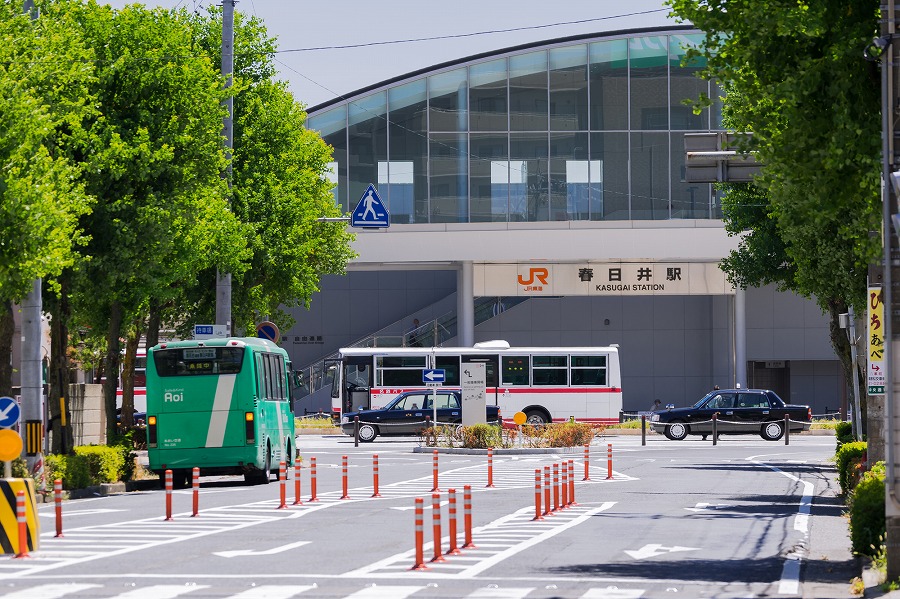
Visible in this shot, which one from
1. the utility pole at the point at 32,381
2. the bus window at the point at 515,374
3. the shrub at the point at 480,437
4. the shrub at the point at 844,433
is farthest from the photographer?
the bus window at the point at 515,374

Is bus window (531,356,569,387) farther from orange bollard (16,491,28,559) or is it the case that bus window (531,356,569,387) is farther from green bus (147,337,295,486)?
orange bollard (16,491,28,559)

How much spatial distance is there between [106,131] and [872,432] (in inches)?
596

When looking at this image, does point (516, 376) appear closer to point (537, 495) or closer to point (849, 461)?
point (849, 461)

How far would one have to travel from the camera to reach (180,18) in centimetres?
3272

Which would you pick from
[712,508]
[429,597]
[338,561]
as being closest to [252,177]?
[712,508]

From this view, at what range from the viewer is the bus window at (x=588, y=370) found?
52969mm

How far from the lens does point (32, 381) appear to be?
2405 cm

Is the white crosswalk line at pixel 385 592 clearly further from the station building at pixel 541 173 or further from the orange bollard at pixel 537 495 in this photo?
the station building at pixel 541 173

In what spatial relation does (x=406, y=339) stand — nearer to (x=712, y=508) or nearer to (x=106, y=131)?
(x=106, y=131)

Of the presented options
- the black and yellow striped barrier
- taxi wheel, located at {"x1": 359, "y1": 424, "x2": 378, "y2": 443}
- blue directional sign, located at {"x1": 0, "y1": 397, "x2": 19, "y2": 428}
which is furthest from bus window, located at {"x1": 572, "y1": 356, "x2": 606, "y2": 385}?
the black and yellow striped barrier

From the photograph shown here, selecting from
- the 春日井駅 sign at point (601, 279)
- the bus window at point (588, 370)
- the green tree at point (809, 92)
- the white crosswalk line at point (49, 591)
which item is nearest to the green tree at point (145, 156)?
the white crosswalk line at point (49, 591)

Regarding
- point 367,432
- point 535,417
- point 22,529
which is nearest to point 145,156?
point 22,529

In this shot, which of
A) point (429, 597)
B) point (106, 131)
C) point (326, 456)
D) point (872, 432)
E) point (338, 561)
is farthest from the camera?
point (326, 456)

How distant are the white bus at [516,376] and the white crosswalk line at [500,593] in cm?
3984
